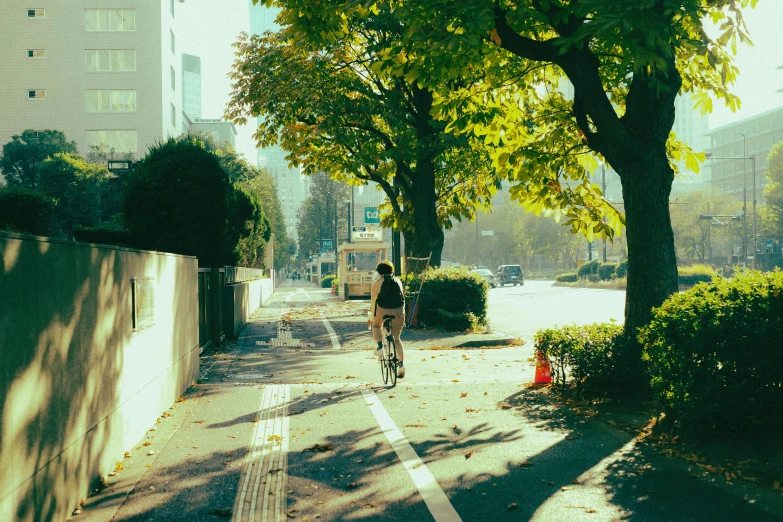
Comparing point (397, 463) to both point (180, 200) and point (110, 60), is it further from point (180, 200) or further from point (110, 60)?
point (110, 60)

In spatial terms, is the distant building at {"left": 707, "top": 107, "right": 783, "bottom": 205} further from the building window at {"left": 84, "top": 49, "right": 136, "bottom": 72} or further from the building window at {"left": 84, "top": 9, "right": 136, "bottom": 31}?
the building window at {"left": 84, "top": 9, "right": 136, "bottom": 31}

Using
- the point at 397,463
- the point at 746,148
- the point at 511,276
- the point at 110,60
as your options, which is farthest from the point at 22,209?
the point at 746,148

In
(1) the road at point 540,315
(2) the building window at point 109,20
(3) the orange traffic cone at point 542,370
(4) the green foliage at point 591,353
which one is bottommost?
(1) the road at point 540,315

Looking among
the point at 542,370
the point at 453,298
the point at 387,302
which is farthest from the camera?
the point at 453,298

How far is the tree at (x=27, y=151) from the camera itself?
62.7 metres

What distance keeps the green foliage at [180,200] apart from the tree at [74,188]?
3562cm

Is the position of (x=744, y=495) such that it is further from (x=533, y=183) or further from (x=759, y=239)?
(x=759, y=239)

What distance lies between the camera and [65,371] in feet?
17.0

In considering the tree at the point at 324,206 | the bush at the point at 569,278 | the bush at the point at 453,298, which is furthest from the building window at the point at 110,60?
the bush at the point at 453,298

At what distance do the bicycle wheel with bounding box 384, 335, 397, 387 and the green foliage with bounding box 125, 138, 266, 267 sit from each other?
653cm

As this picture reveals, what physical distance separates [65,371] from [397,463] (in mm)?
2798

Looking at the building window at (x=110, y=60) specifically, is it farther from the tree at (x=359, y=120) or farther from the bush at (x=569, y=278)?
the tree at (x=359, y=120)

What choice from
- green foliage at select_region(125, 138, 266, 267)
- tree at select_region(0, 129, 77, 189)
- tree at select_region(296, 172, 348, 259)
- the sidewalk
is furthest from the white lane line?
tree at select_region(296, 172, 348, 259)

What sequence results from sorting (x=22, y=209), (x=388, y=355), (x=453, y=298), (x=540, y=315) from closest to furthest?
1. (x=22, y=209)
2. (x=388, y=355)
3. (x=453, y=298)
4. (x=540, y=315)
